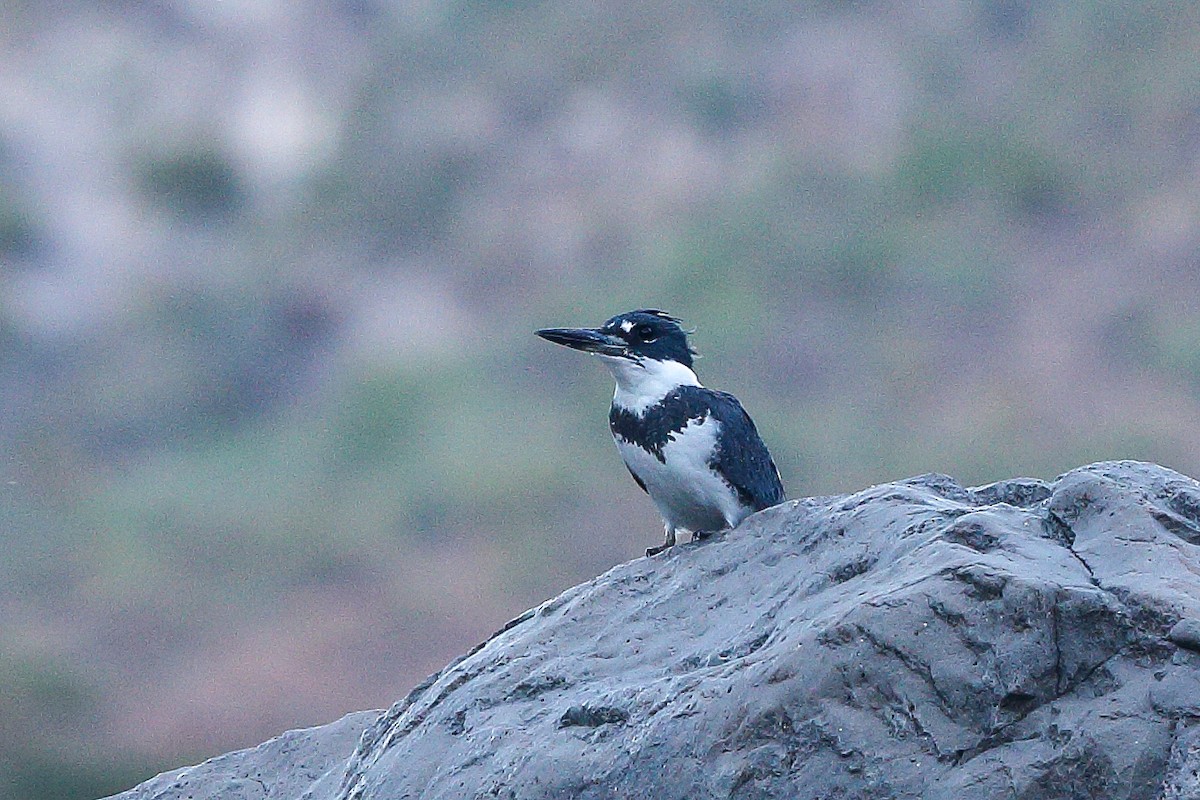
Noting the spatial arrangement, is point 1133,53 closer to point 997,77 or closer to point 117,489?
point 997,77

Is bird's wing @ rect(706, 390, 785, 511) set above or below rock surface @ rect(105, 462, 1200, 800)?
above

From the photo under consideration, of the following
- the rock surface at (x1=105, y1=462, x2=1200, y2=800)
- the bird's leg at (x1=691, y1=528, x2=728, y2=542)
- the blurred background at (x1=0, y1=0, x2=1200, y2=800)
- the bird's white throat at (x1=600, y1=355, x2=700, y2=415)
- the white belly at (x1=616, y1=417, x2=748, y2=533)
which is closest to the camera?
the rock surface at (x1=105, y1=462, x2=1200, y2=800)

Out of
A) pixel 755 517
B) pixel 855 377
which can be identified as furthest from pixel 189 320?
pixel 755 517

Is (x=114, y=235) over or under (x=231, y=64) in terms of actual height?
under

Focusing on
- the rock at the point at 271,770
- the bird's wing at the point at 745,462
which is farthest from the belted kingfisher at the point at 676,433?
the rock at the point at 271,770

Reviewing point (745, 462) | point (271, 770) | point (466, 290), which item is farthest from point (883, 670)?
point (466, 290)

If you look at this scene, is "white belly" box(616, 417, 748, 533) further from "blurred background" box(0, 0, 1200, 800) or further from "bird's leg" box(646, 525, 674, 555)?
"blurred background" box(0, 0, 1200, 800)

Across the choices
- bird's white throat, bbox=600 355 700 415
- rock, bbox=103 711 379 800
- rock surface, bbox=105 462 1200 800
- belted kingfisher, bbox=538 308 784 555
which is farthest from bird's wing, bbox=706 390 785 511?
rock, bbox=103 711 379 800

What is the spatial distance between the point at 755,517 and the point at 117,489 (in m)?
11.3

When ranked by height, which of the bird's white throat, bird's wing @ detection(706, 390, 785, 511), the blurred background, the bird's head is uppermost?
the blurred background

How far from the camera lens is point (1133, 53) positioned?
18.1 meters

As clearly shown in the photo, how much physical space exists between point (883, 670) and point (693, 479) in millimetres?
1160

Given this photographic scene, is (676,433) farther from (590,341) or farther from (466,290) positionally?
(466,290)

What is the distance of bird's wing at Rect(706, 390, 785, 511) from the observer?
179 inches
